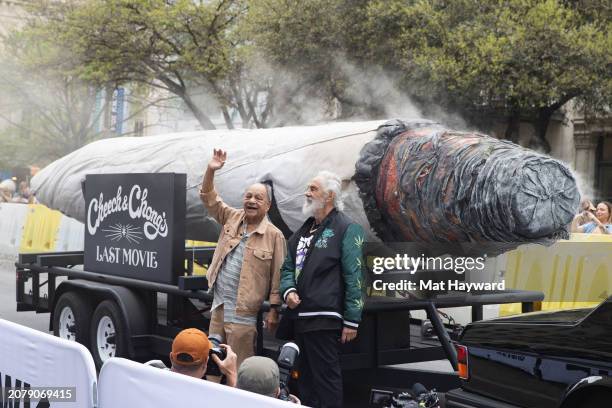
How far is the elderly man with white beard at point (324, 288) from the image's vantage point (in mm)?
5938

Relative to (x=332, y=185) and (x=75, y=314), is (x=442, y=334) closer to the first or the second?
(x=332, y=185)

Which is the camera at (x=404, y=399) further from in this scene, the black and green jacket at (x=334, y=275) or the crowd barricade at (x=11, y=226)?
the crowd barricade at (x=11, y=226)

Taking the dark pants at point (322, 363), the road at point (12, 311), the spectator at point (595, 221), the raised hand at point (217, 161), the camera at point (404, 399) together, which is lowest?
the road at point (12, 311)

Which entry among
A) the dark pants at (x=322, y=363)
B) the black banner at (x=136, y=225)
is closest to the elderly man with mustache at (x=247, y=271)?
the dark pants at (x=322, y=363)

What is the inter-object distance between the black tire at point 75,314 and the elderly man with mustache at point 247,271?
2446mm

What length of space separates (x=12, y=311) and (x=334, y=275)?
341 inches

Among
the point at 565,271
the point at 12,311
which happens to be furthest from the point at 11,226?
the point at 565,271

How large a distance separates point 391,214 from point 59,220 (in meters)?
13.2

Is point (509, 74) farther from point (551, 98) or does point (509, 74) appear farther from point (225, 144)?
point (225, 144)

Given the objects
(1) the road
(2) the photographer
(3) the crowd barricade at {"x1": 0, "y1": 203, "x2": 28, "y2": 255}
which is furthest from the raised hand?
(3) the crowd barricade at {"x1": 0, "y1": 203, "x2": 28, "y2": 255}

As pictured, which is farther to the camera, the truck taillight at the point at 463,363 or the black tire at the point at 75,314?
the black tire at the point at 75,314

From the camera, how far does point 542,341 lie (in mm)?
4711

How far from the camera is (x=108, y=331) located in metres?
8.59

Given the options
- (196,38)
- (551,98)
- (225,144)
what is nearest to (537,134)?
(551,98)
